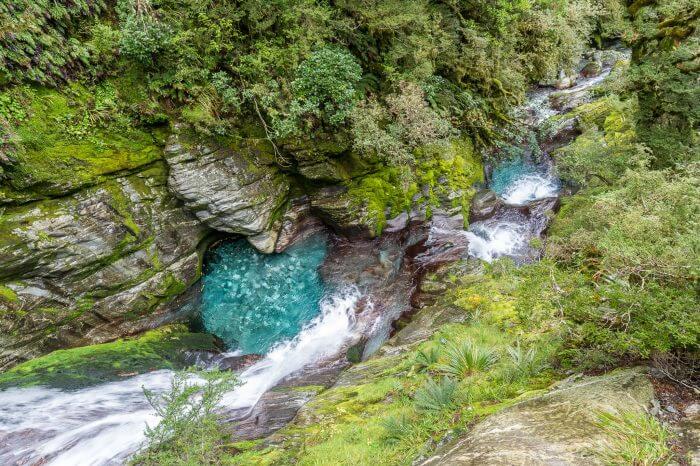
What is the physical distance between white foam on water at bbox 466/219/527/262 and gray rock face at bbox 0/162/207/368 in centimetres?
887

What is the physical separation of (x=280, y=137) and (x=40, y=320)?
7.36m

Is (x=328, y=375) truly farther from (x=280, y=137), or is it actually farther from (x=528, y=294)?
(x=280, y=137)

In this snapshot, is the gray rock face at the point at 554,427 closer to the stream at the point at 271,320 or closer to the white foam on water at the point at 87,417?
the white foam on water at the point at 87,417

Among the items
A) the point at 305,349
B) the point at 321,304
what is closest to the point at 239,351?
the point at 305,349

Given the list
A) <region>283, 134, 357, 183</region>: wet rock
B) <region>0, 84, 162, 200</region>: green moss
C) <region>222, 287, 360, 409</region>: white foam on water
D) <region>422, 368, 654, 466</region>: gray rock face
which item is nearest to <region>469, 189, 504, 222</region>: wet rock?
<region>283, 134, 357, 183</region>: wet rock

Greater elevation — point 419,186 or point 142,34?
point 142,34

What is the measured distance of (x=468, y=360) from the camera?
575 centimetres

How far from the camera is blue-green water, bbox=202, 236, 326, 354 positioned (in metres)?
10.5

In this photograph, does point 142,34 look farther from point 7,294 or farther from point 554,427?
point 554,427

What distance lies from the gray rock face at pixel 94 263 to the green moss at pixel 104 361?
441 millimetres

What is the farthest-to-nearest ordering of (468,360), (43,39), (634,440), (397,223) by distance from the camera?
(397,223) → (43,39) → (468,360) → (634,440)

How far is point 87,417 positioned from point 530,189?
52.2ft

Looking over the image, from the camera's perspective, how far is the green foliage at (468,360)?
5.68 m

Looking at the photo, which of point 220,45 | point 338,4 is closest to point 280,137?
point 220,45
